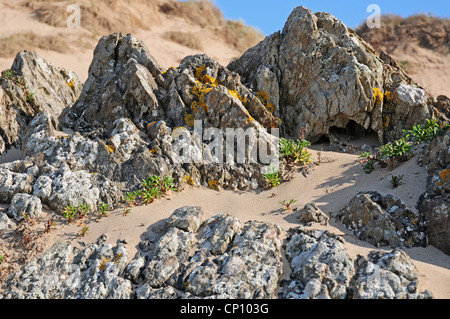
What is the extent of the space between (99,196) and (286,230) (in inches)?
164

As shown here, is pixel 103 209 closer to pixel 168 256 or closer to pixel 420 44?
pixel 168 256

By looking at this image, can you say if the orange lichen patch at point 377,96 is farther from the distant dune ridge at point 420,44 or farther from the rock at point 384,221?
the distant dune ridge at point 420,44

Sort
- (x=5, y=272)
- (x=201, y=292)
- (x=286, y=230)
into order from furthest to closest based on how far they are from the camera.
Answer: (x=286, y=230) → (x=5, y=272) → (x=201, y=292)

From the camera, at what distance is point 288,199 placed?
871 centimetres

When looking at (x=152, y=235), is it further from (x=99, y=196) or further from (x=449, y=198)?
(x=449, y=198)

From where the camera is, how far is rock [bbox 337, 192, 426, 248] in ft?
23.2

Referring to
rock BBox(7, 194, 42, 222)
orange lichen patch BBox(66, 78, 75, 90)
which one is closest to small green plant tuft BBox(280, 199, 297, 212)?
rock BBox(7, 194, 42, 222)

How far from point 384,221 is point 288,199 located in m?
2.21

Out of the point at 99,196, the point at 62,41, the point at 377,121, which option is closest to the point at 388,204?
the point at 377,121

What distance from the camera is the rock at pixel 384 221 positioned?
7.09 meters

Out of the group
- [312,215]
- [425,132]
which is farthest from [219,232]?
[425,132]

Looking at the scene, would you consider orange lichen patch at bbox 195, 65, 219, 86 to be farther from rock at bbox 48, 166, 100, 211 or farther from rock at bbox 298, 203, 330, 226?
rock at bbox 298, 203, 330, 226

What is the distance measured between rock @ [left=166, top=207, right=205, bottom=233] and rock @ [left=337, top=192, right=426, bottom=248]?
2945mm

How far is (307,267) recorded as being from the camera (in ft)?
20.8
